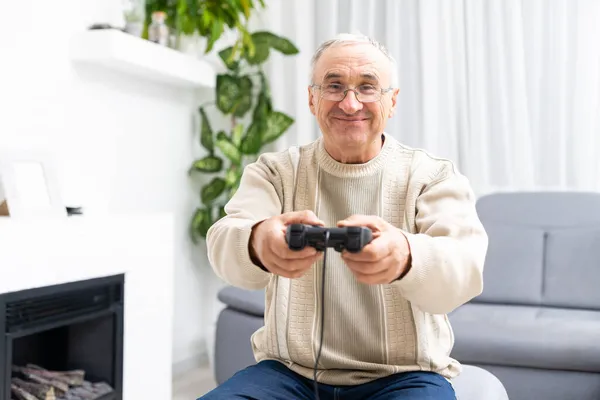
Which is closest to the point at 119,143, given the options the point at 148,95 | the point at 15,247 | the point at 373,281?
the point at 148,95

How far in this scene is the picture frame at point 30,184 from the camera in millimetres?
2119

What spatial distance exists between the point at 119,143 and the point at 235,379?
1.86 meters

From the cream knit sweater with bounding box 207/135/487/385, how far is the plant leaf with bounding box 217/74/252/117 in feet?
7.09

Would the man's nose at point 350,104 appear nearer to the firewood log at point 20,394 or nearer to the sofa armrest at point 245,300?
the firewood log at point 20,394

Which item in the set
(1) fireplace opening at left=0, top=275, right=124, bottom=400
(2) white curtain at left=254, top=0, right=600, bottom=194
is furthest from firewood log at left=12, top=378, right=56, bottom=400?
(2) white curtain at left=254, top=0, right=600, bottom=194

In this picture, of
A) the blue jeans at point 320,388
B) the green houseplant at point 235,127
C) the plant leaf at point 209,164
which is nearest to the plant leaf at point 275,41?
the green houseplant at point 235,127

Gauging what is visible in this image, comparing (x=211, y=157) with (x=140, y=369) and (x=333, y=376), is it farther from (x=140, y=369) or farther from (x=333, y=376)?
(x=333, y=376)

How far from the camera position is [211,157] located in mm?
3441

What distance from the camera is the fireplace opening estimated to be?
1.98 metres

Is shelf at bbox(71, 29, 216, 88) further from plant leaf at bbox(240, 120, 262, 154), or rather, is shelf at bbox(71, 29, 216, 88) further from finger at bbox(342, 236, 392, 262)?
finger at bbox(342, 236, 392, 262)

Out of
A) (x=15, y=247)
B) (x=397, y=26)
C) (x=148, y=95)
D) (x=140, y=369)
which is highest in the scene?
(x=397, y=26)

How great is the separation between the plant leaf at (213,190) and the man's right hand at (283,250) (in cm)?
233

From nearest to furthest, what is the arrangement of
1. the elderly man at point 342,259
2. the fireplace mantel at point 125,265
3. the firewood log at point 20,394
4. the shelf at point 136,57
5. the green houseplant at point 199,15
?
the elderly man at point 342,259
the fireplace mantel at point 125,265
the firewood log at point 20,394
the shelf at point 136,57
the green houseplant at point 199,15

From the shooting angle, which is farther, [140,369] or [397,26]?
[397,26]
